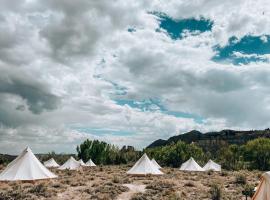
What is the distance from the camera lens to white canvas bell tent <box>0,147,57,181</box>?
27.3 m

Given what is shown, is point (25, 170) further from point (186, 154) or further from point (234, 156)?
point (234, 156)

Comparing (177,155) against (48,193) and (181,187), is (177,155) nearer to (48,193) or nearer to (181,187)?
(181,187)

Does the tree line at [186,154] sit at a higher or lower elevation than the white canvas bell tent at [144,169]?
higher

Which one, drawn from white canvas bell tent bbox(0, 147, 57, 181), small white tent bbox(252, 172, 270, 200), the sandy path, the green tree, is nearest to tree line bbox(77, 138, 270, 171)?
the green tree

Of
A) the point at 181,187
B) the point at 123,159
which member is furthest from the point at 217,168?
the point at 123,159

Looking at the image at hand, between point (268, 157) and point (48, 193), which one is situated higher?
point (268, 157)

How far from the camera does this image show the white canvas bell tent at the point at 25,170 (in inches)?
1076

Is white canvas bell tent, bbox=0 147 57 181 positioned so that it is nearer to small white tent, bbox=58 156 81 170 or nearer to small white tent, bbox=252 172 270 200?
small white tent, bbox=252 172 270 200

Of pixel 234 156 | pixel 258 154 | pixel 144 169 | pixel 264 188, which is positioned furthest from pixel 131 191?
pixel 234 156

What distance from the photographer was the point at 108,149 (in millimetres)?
94500

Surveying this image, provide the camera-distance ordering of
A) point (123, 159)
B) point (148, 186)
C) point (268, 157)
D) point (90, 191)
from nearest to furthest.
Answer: point (90, 191)
point (148, 186)
point (268, 157)
point (123, 159)

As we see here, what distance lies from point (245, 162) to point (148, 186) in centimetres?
6398

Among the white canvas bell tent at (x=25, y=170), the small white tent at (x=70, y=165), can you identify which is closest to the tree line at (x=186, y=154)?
the small white tent at (x=70, y=165)

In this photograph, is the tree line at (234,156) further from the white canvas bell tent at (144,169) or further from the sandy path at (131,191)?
the sandy path at (131,191)
